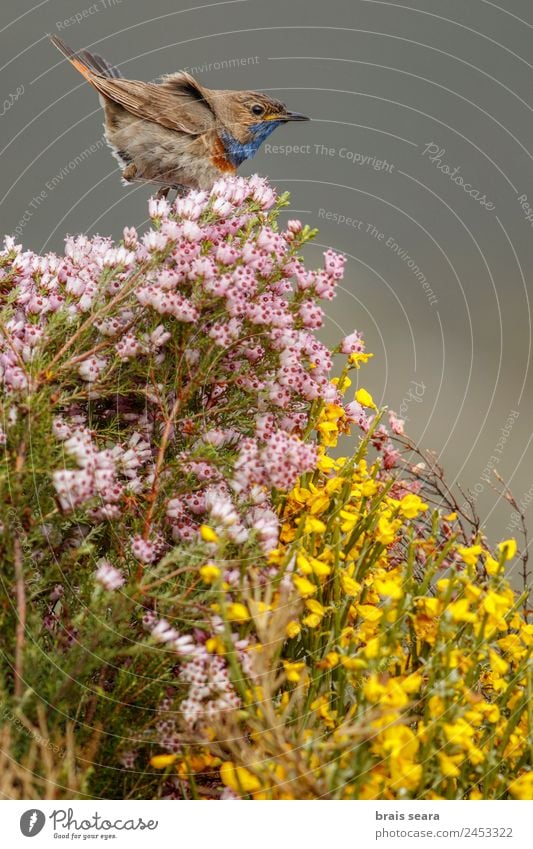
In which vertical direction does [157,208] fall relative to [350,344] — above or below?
above

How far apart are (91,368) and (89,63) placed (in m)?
1.76

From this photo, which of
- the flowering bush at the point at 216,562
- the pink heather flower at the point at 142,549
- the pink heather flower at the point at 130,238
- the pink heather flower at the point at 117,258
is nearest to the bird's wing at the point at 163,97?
the flowering bush at the point at 216,562

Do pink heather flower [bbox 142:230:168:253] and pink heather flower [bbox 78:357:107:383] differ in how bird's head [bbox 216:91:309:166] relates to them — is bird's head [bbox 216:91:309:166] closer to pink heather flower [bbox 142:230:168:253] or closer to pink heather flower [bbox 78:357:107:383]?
pink heather flower [bbox 142:230:168:253]

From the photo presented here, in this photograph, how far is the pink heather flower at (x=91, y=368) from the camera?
1.82 meters

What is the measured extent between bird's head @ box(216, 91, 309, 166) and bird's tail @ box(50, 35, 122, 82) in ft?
1.42

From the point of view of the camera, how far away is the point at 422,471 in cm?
247

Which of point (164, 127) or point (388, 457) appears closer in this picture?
point (388, 457)

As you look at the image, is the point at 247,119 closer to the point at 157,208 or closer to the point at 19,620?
the point at 157,208

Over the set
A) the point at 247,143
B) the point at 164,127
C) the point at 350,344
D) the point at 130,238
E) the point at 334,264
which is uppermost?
the point at 247,143

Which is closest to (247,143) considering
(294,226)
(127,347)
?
(294,226)

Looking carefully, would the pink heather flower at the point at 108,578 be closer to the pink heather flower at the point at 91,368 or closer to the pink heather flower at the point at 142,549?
the pink heather flower at the point at 142,549

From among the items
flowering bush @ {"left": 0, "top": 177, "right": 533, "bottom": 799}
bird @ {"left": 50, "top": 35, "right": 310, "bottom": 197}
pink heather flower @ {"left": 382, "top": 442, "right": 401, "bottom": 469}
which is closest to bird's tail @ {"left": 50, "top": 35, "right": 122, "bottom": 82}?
bird @ {"left": 50, "top": 35, "right": 310, "bottom": 197}

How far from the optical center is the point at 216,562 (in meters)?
1.61

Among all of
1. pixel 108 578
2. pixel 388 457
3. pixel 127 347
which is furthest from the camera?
pixel 388 457
